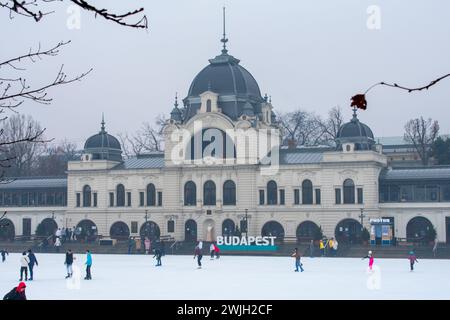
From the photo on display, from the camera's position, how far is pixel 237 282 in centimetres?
3080

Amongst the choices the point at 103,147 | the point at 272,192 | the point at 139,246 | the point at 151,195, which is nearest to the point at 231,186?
the point at 272,192

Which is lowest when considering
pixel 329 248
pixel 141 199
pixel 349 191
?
pixel 329 248

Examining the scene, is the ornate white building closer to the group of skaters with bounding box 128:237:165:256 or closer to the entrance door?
the entrance door

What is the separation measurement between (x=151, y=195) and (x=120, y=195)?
317 cm

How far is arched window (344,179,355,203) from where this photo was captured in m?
64.4

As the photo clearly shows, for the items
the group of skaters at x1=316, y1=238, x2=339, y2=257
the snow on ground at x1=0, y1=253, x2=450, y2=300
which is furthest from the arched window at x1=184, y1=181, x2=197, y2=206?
the snow on ground at x1=0, y1=253, x2=450, y2=300

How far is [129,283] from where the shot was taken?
30.7m

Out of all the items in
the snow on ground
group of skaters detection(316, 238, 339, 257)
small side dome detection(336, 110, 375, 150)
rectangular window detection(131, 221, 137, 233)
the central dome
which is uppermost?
the central dome

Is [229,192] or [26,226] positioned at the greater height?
[229,192]

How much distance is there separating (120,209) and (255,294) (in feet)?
155

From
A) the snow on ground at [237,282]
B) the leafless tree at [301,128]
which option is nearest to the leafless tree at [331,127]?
the leafless tree at [301,128]

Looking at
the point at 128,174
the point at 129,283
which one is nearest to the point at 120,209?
the point at 128,174

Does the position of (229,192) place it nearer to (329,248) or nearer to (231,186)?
(231,186)

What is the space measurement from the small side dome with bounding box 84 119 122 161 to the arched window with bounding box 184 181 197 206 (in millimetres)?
9128
